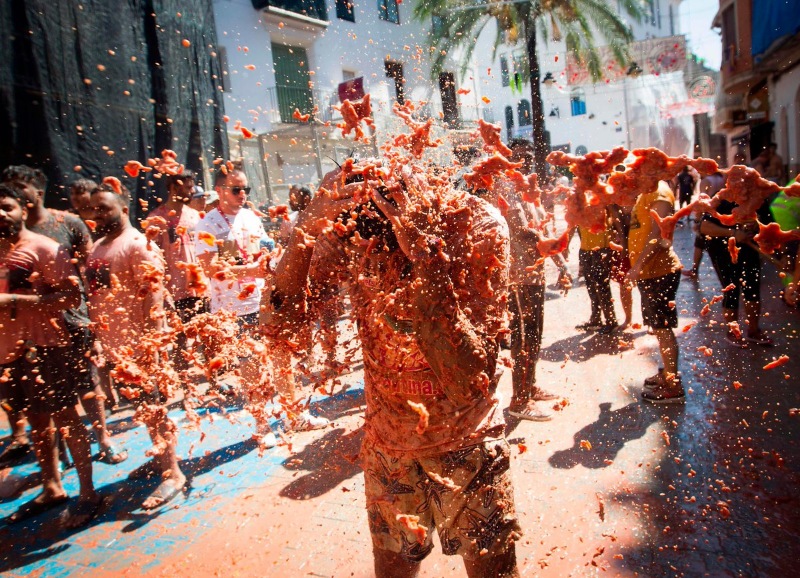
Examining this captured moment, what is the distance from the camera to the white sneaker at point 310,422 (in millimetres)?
4664

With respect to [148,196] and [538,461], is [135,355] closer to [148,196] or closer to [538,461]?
[538,461]

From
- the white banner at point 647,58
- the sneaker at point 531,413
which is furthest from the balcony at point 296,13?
the sneaker at point 531,413

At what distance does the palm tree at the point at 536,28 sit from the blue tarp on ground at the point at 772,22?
5.12 metres

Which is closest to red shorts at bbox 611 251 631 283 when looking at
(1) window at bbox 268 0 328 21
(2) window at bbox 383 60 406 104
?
(2) window at bbox 383 60 406 104

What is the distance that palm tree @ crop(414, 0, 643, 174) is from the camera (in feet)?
49.3

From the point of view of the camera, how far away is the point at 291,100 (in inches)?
634

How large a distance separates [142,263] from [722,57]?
1603 centimetres

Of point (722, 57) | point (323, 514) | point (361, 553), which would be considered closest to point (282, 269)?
point (361, 553)

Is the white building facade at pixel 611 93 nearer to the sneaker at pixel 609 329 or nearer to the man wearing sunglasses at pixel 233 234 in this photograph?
the sneaker at pixel 609 329

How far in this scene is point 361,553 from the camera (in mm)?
3057

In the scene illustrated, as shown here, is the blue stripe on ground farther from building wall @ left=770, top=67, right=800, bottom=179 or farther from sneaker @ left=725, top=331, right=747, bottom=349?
building wall @ left=770, top=67, right=800, bottom=179

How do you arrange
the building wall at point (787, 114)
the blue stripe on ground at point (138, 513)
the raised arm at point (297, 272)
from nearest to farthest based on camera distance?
the raised arm at point (297, 272), the blue stripe on ground at point (138, 513), the building wall at point (787, 114)

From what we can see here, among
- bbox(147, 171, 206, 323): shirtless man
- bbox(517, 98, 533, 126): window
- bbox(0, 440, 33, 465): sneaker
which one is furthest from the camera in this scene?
bbox(517, 98, 533, 126): window

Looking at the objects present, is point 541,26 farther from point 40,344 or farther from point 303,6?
point 40,344
